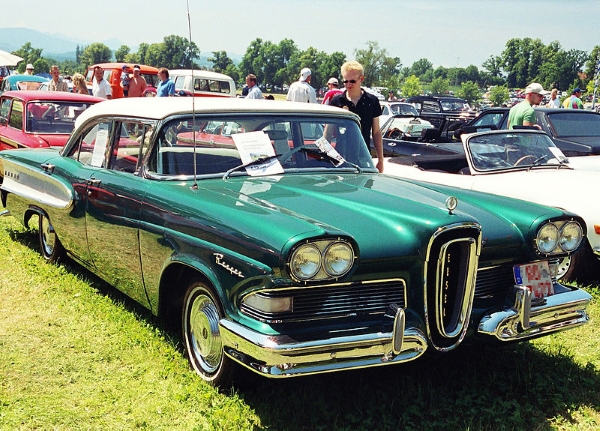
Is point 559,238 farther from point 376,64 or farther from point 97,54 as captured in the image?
point 97,54

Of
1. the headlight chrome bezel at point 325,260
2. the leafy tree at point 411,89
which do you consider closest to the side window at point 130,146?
the headlight chrome bezel at point 325,260

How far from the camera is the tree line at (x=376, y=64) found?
8869 cm

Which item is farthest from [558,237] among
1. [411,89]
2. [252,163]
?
[411,89]

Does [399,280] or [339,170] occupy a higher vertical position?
[339,170]

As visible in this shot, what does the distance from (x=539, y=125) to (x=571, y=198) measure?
364 centimetres

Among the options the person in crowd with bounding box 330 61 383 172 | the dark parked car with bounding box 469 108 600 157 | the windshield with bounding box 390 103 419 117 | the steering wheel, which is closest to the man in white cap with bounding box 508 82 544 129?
the dark parked car with bounding box 469 108 600 157

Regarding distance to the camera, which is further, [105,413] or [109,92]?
[109,92]

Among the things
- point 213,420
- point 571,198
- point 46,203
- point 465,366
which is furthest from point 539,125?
point 213,420

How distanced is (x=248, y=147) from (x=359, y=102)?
7.53 feet

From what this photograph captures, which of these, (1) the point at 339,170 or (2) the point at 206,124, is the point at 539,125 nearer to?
(1) the point at 339,170

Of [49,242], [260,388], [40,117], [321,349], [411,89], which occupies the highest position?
[40,117]

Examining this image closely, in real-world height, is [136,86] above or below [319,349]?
above

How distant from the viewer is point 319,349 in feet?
9.46

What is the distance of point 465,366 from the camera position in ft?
12.9
